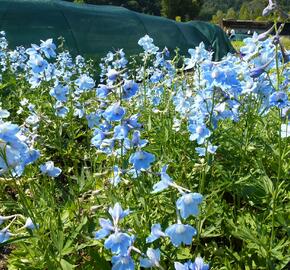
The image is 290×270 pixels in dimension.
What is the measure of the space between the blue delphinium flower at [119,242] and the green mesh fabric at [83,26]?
880cm

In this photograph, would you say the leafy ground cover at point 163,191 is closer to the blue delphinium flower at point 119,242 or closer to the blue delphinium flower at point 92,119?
the blue delphinium flower at point 119,242

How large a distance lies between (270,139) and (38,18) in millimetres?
8232

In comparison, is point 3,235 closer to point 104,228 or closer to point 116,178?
point 104,228

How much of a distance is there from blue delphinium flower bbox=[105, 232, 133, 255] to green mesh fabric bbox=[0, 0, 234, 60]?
28.9 feet

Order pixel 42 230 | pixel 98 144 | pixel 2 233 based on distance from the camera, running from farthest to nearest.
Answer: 1. pixel 98 144
2. pixel 42 230
3. pixel 2 233

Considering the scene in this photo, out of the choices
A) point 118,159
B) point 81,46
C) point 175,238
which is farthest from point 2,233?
point 81,46

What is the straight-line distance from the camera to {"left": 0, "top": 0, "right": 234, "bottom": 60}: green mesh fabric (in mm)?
9789

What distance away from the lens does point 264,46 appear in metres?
2.47

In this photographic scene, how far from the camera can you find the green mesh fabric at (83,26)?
979cm

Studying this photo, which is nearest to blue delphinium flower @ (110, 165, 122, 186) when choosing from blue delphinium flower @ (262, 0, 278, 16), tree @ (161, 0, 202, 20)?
blue delphinium flower @ (262, 0, 278, 16)

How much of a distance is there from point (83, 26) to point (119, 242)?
10302 millimetres

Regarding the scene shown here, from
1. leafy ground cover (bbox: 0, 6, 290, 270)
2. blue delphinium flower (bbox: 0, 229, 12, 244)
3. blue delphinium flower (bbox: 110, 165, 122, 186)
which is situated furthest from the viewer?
blue delphinium flower (bbox: 110, 165, 122, 186)

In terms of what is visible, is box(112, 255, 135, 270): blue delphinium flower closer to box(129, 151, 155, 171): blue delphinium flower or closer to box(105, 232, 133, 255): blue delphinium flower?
box(105, 232, 133, 255): blue delphinium flower

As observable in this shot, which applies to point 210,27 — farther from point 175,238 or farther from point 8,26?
point 175,238
